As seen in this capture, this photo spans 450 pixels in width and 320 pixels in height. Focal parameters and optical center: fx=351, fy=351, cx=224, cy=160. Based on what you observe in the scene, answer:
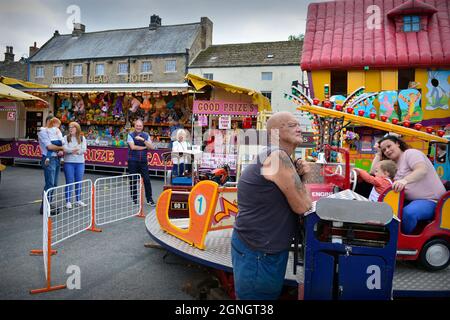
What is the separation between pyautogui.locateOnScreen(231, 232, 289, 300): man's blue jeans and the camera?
7.36 feet

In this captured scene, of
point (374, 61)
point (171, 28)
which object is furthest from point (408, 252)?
point (171, 28)

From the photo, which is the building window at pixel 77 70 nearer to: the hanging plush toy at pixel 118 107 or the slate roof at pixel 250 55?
the slate roof at pixel 250 55

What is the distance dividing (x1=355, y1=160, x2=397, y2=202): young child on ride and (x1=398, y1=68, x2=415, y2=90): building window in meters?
11.0

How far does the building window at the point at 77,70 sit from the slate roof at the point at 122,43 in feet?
2.30

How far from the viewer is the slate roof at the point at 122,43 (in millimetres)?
28797

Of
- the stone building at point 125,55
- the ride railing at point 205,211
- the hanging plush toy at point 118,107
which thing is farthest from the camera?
the stone building at point 125,55

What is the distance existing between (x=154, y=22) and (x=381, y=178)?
31520 millimetres

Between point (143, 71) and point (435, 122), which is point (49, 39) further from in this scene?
point (435, 122)

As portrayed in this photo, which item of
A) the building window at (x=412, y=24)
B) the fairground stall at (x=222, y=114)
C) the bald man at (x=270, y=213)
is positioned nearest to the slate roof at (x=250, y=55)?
the building window at (x=412, y=24)

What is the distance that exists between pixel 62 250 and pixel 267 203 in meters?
3.83

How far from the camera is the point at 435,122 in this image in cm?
1332

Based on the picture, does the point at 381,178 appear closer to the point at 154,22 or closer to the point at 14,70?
the point at 154,22

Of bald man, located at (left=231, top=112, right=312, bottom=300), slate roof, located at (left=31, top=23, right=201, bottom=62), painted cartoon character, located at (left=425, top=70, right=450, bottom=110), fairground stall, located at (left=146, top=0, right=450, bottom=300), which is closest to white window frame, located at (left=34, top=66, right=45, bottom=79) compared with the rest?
slate roof, located at (left=31, top=23, right=201, bottom=62)

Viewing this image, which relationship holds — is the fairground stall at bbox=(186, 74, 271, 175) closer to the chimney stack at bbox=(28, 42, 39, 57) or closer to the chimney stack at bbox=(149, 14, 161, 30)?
the chimney stack at bbox=(149, 14, 161, 30)
